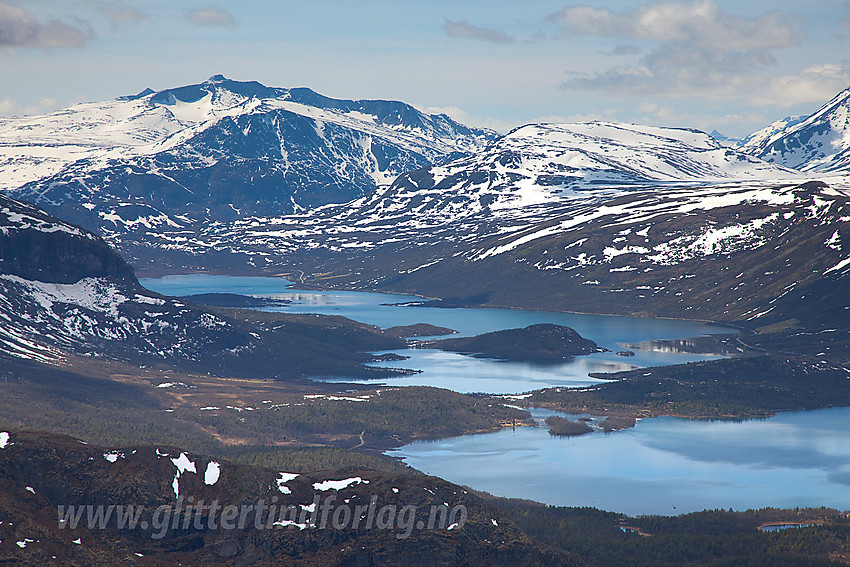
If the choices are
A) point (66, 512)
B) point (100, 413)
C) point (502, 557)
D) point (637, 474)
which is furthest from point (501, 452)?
point (66, 512)

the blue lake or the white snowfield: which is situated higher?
the white snowfield

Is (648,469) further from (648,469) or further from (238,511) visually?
(238,511)

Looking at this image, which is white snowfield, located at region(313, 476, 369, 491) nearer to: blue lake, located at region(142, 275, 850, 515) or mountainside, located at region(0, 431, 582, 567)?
mountainside, located at region(0, 431, 582, 567)

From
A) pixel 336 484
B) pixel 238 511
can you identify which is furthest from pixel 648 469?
pixel 238 511

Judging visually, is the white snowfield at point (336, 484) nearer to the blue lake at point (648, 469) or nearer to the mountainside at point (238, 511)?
the mountainside at point (238, 511)

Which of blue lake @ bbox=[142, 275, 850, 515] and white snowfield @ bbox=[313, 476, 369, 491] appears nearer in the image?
white snowfield @ bbox=[313, 476, 369, 491]

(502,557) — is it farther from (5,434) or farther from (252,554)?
(5,434)

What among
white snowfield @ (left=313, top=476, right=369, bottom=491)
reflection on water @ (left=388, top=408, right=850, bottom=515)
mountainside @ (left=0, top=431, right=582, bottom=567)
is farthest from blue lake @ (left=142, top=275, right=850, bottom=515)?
white snowfield @ (left=313, top=476, right=369, bottom=491)

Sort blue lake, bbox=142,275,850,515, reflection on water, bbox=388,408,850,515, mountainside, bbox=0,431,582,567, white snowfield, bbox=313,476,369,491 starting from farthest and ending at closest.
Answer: blue lake, bbox=142,275,850,515, reflection on water, bbox=388,408,850,515, white snowfield, bbox=313,476,369,491, mountainside, bbox=0,431,582,567
